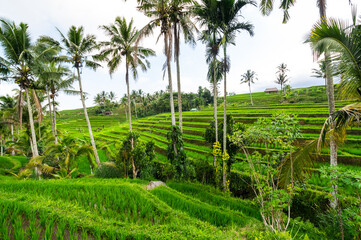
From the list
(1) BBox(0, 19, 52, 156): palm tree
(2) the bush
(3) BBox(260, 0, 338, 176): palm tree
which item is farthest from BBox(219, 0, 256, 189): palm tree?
(1) BBox(0, 19, 52, 156): palm tree

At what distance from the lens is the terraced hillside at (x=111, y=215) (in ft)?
8.48

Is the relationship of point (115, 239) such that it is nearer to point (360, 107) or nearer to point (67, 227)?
point (67, 227)

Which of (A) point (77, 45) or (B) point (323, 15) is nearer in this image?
(B) point (323, 15)

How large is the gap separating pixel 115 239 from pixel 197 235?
53.0 inches

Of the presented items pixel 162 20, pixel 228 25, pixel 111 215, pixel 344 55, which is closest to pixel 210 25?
pixel 228 25

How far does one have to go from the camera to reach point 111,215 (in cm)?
382

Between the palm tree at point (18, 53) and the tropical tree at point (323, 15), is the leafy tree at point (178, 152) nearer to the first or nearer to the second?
the tropical tree at point (323, 15)

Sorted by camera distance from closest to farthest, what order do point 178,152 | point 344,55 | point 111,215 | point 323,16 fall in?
1. point 344,55
2. point 111,215
3. point 323,16
4. point 178,152

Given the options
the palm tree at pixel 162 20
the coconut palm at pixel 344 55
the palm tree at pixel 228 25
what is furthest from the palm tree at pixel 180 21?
the coconut palm at pixel 344 55

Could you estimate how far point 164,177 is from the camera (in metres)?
9.71

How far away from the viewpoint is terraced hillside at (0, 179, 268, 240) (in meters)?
2.58

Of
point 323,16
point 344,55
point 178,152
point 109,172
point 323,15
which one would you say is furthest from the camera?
point 109,172

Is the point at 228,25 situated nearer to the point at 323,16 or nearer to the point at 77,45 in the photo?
the point at 323,16

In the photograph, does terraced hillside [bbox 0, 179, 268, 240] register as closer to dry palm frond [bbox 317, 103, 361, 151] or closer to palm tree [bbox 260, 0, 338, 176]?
dry palm frond [bbox 317, 103, 361, 151]
